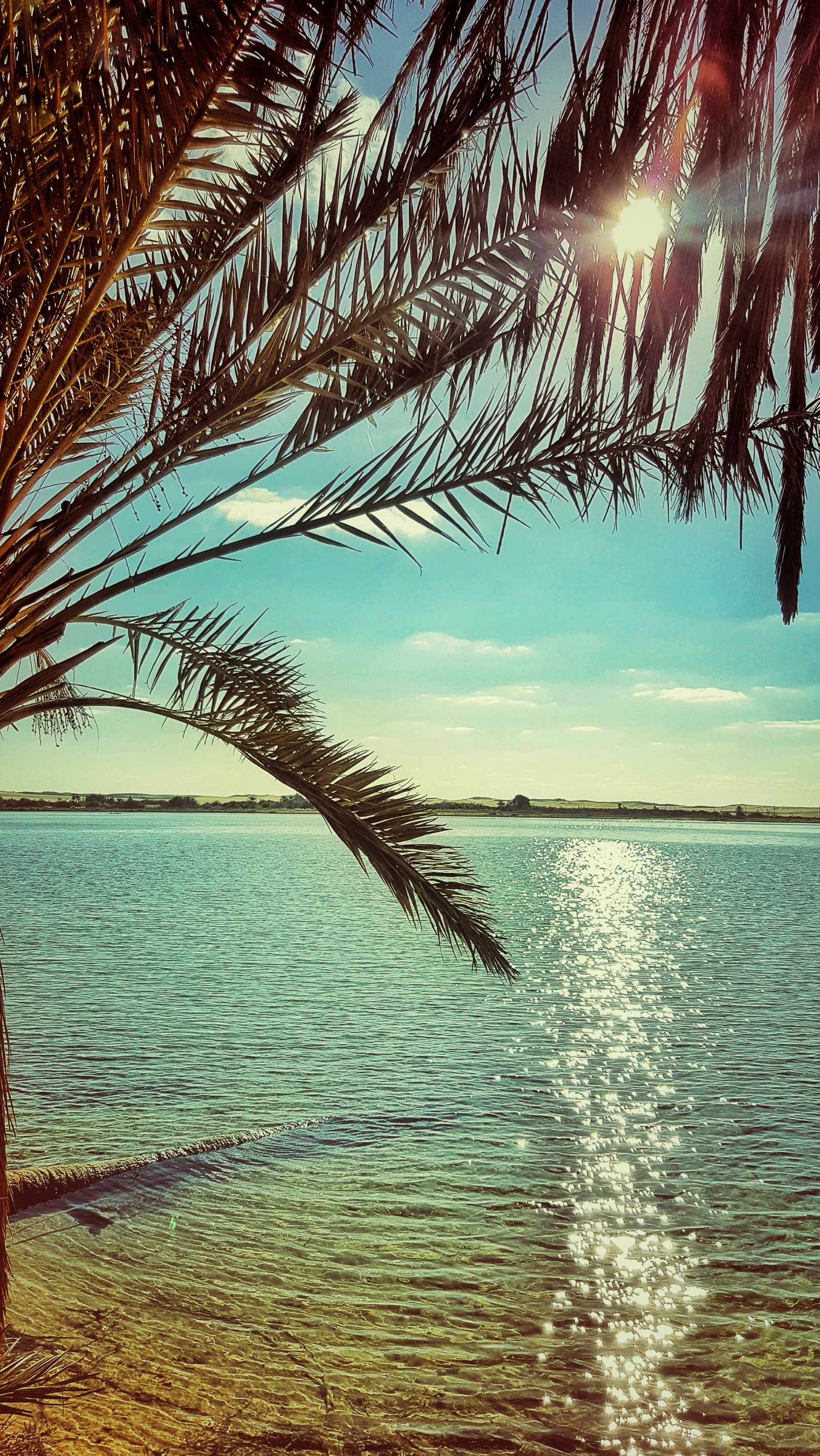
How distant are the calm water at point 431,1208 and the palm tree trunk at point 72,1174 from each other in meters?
0.15

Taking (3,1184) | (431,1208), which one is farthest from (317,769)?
(431,1208)

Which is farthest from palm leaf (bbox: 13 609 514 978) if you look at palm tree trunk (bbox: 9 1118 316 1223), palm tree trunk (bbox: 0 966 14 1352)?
palm tree trunk (bbox: 9 1118 316 1223)

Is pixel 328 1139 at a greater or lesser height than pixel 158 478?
lesser

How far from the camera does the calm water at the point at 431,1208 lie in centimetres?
438

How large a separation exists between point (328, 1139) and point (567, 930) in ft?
56.0

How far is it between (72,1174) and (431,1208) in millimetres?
2630

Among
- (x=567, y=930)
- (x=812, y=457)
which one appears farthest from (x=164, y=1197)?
(x=567, y=930)

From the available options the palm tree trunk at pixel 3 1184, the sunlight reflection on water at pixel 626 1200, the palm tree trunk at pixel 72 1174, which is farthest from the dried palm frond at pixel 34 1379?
the sunlight reflection on water at pixel 626 1200

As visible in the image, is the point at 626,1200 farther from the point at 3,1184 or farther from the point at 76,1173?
the point at 3,1184

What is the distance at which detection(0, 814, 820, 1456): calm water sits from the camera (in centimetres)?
438

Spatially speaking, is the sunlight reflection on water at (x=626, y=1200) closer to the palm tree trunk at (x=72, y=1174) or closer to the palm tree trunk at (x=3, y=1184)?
the palm tree trunk at (x=3, y=1184)

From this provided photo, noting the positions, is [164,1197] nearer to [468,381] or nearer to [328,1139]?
[328,1139]

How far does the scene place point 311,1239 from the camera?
6184 millimetres

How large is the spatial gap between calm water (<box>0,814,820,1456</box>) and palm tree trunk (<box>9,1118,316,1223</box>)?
15 cm
